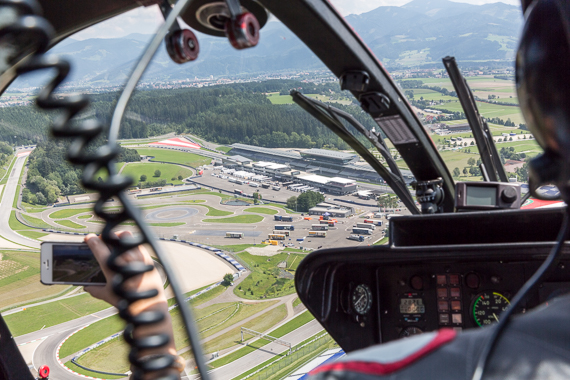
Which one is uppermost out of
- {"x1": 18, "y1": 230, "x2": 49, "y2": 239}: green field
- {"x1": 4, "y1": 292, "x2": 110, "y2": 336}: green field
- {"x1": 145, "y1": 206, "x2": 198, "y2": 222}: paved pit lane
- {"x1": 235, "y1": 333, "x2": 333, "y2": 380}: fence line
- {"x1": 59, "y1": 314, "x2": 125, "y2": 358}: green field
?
{"x1": 18, "y1": 230, "x2": 49, "y2": 239}: green field

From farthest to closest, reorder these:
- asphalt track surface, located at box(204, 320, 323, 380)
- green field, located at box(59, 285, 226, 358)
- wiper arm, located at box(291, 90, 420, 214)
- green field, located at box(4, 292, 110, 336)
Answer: asphalt track surface, located at box(204, 320, 323, 380) < green field, located at box(59, 285, 226, 358) < green field, located at box(4, 292, 110, 336) < wiper arm, located at box(291, 90, 420, 214)

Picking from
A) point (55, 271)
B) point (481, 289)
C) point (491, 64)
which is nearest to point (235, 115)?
point (491, 64)

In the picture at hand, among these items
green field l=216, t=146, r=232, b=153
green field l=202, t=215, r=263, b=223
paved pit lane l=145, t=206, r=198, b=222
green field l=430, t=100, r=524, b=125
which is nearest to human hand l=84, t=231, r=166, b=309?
green field l=430, t=100, r=524, b=125

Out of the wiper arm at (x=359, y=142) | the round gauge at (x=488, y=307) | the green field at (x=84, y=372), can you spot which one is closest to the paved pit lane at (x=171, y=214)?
the green field at (x=84, y=372)

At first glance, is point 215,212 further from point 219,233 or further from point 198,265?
point 198,265

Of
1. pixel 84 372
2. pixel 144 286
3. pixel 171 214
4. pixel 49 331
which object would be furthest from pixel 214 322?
pixel 144 286

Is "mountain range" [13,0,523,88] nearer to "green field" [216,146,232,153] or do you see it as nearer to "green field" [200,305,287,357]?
"green field" [216,146,232,153]
